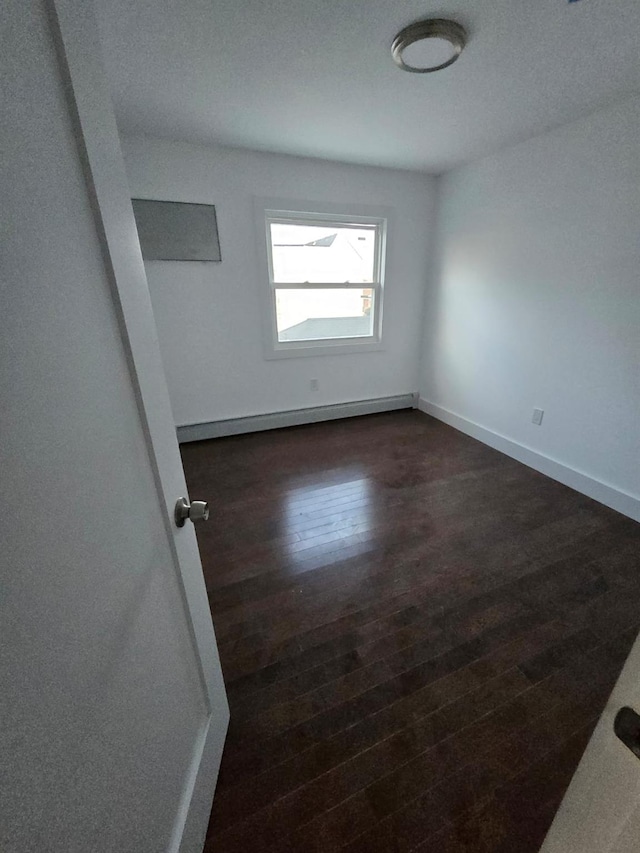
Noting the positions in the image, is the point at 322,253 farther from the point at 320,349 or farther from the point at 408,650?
the point at 408,650

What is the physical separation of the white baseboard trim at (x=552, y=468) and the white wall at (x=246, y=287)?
953 millimetres

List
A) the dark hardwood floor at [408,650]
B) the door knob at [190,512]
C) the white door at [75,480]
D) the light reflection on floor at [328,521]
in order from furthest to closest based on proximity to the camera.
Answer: the light reflection on floor at [328,521] < the dark hardwood floor at [408,650] < the door knob at [190,512] < the white door at [75,480]

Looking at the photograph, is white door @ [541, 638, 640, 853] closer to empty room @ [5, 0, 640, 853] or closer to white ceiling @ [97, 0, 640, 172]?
empty room @ [5, 0, 640, 853]

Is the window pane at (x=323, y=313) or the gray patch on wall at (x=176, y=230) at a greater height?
the gray patch on wall at (x=176, y=230)

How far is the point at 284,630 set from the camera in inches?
56.9

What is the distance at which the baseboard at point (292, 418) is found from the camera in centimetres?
316

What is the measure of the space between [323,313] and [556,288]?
75.0 inches

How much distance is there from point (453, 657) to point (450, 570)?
46cm

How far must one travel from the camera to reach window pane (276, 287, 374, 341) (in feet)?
10.3

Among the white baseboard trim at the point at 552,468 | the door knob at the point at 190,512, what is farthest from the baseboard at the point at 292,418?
the door knob at the point at 190,512

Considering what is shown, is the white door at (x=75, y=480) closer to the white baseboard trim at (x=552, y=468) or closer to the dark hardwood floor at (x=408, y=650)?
Answer: the dark hardwood floor at (x=408, y=650)

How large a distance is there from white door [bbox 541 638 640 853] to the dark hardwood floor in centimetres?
72

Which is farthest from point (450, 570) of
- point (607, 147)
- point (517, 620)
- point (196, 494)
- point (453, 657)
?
point (607, 147)

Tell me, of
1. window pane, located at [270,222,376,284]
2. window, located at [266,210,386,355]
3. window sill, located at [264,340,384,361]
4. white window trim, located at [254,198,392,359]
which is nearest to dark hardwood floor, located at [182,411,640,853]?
window sill, located at [264,340,384,361]
